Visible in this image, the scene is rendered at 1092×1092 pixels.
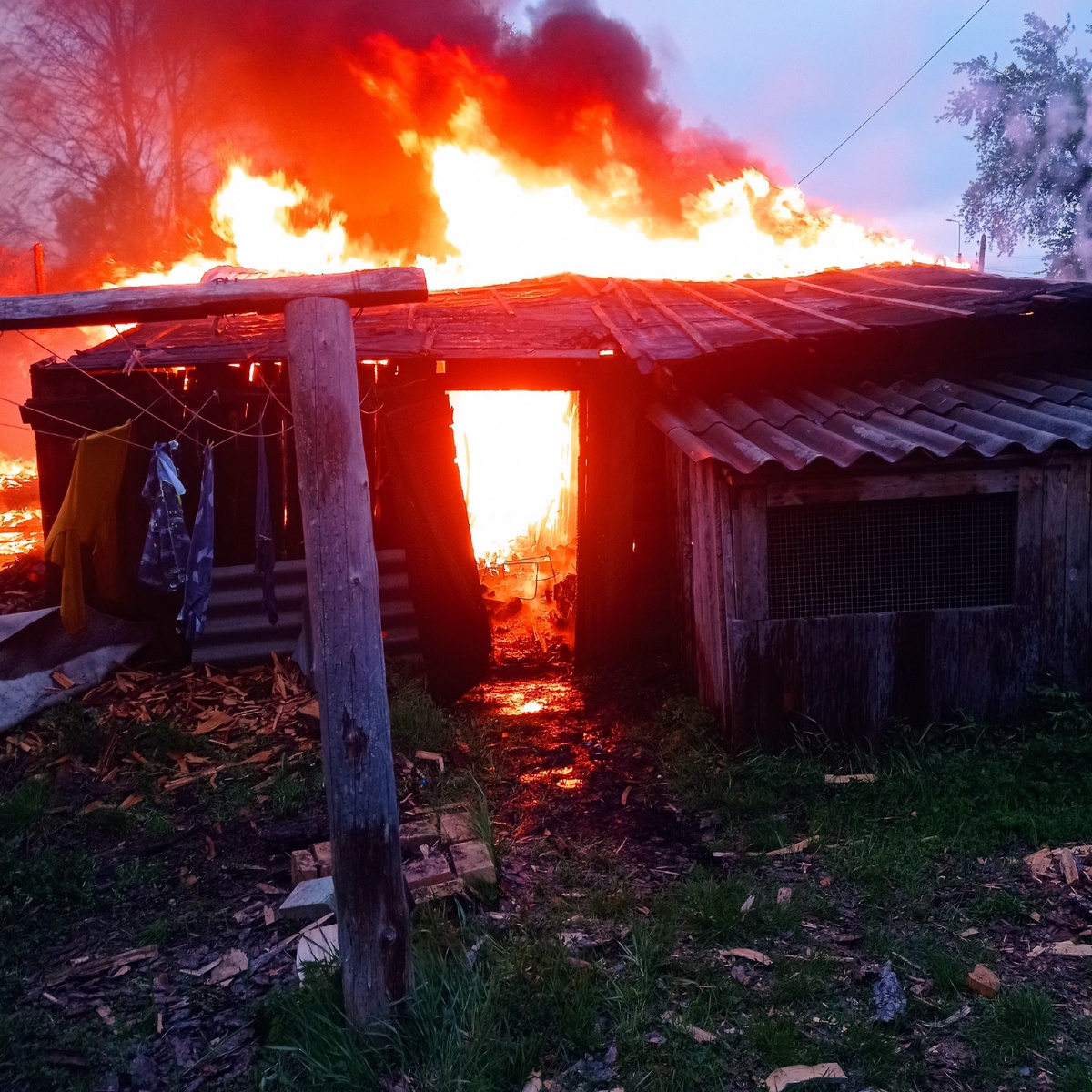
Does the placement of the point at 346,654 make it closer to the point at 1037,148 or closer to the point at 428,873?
the point at 428,873

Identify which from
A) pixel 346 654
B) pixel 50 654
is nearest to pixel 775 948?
pixel 346 654

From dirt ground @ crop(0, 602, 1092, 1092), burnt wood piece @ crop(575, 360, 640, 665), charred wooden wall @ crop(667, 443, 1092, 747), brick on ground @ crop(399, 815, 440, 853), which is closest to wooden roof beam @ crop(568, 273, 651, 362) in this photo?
burnt wood piece @ crop(575, 360, 640, 665)

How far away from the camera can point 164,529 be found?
22.5 ft

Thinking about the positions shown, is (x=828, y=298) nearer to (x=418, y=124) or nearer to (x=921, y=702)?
(x=921, y=702)

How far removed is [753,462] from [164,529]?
15.3ft

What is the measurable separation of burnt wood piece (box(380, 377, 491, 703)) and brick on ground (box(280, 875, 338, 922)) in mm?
3684

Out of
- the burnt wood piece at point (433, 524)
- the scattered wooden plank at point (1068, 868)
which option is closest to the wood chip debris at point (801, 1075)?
the scattered wooden plank at point (1068, 868)

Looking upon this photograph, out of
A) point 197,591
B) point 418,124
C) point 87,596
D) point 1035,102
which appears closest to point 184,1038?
point 197,591

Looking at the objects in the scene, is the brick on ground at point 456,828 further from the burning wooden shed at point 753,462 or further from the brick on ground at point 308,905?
the burning wooden shed at point 753,462

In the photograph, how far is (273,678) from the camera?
27.6 ft

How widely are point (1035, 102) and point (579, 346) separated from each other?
88.0 ft

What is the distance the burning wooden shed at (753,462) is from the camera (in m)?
6.86

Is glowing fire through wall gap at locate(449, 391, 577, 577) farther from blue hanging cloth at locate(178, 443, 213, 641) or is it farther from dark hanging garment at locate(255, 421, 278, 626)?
blue hanging cloth at locate(178, 443, 213, 641)

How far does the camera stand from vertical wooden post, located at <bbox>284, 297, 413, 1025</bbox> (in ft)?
12.9
